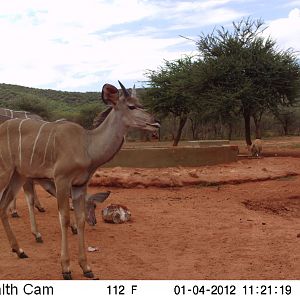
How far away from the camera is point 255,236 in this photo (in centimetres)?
729

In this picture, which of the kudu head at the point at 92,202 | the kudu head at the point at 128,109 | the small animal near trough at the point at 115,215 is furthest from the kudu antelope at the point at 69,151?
the small animal near trough at the point at 115,215

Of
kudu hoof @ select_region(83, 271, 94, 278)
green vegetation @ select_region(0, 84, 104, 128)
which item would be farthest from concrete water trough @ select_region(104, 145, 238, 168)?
green vegetation @ select_region(0, 84, 104, 128)

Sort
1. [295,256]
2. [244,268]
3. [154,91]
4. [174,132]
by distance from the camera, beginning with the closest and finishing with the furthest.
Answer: [244,268] < [295,256] < [154,91] < [174,132]

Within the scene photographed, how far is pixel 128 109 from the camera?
18.7 feet

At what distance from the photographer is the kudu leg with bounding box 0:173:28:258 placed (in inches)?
243

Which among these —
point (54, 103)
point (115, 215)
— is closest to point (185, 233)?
point (115, 215)

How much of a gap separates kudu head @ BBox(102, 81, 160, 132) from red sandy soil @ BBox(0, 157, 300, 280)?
1.66 metres

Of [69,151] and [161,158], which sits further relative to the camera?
[161,158]

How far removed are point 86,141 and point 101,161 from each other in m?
0.29

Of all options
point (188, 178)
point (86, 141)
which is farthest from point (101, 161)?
point (188, 178)

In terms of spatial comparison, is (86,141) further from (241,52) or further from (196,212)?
(241,52)

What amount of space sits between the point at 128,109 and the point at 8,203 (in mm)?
1965

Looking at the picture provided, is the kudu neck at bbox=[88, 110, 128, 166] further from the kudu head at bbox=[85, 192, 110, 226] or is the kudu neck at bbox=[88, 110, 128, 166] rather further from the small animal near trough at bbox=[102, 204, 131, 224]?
the small animal near trough at bbox=[102, 204, 131, 224]

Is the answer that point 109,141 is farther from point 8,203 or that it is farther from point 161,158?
point 161,158
